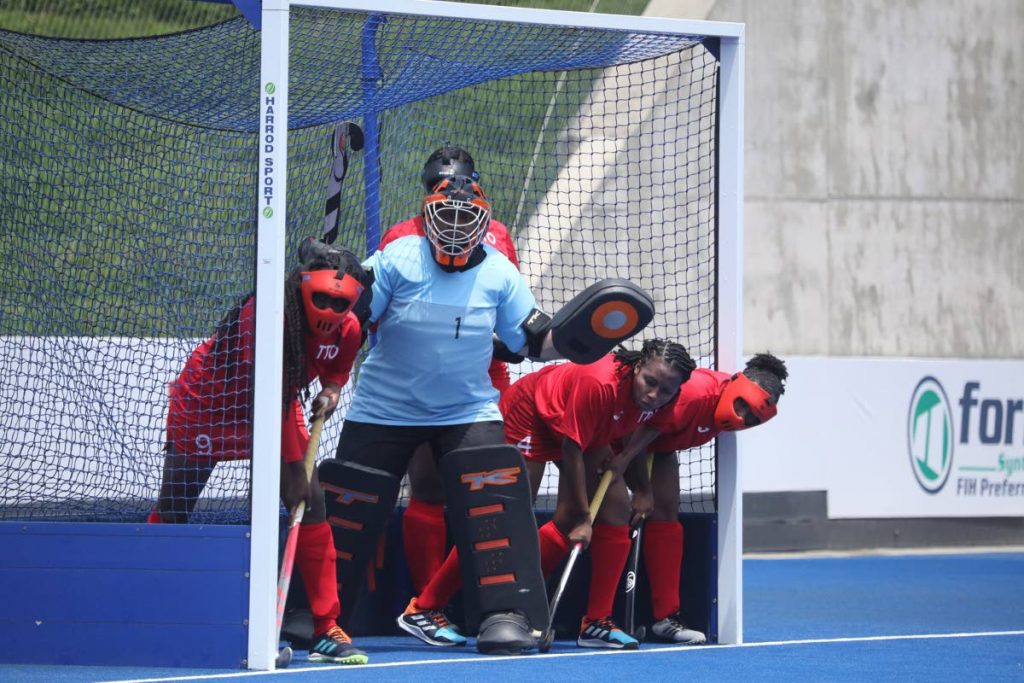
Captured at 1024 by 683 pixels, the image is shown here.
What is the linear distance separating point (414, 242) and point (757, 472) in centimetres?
503

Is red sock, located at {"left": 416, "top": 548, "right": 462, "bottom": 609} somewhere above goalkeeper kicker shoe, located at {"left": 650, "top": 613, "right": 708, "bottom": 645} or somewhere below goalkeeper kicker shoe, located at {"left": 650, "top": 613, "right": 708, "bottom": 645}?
above

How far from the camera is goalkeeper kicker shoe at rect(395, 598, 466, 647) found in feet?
17.3

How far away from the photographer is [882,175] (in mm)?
11914

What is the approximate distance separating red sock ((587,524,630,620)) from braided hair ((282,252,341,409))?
132 cm

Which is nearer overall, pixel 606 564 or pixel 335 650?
pixel 335 650

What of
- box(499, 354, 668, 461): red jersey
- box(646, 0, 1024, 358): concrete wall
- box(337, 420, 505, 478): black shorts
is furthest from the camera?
box(646, 0, 1024, 358): concrete wall

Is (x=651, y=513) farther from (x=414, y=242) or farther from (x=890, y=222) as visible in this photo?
(x=890, y=222)

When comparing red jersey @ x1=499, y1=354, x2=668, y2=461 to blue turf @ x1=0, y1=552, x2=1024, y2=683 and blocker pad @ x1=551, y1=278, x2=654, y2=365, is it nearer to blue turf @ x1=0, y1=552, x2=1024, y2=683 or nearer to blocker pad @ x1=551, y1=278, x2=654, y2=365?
blocker pad @ x1=551, y1=278, x2=654, y2=365

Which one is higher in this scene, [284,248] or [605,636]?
[284,248]

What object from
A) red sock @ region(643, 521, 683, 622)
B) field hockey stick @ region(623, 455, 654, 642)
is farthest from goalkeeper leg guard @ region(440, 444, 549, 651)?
red sock @ region(643, 521, 683, 622)

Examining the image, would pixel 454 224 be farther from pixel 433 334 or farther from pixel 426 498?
pixel 426 498

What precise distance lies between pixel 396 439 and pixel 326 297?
0.67 meters

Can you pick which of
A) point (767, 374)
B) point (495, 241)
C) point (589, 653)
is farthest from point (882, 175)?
point (589, 653)

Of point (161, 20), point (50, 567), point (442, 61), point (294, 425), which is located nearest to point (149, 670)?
point (50, 567)
